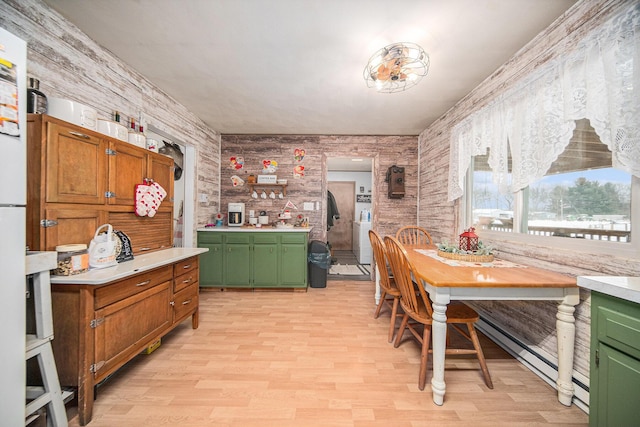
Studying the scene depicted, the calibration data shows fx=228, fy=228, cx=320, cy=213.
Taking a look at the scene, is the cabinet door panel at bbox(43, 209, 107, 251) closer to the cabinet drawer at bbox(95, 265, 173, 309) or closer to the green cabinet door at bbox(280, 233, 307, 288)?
the cabinet drawer at bbox(95, 265, 173, 309)

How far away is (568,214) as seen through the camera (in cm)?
158

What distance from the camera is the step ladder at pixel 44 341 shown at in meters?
1.05

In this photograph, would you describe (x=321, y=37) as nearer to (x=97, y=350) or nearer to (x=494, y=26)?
(x=494, y=26)

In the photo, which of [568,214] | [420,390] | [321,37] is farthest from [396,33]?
[420,390]

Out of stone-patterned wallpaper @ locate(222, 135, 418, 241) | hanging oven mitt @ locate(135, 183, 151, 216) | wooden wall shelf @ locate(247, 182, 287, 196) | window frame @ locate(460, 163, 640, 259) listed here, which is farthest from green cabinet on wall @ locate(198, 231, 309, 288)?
window frame @ locate(460, 163, 640, 259)

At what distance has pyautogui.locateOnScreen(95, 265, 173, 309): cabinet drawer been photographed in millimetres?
1276

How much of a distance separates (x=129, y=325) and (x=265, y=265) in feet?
6.17

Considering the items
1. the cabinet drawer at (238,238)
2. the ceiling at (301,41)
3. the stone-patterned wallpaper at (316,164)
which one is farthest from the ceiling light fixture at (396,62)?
the cabinet drawer at (238,238)

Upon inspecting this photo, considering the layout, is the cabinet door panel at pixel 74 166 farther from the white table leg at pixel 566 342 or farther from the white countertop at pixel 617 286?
the white table leg at pixel 566 342

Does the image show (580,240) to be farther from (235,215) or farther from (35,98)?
(235,215)

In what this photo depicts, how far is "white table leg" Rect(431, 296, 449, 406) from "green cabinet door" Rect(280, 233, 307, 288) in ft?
6.95

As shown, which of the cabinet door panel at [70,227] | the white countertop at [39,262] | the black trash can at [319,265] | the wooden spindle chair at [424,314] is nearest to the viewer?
the white countertop at [39,262]

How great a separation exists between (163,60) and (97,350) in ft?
7.36

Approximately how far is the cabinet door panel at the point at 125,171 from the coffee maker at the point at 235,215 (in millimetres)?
Answer: 1674
